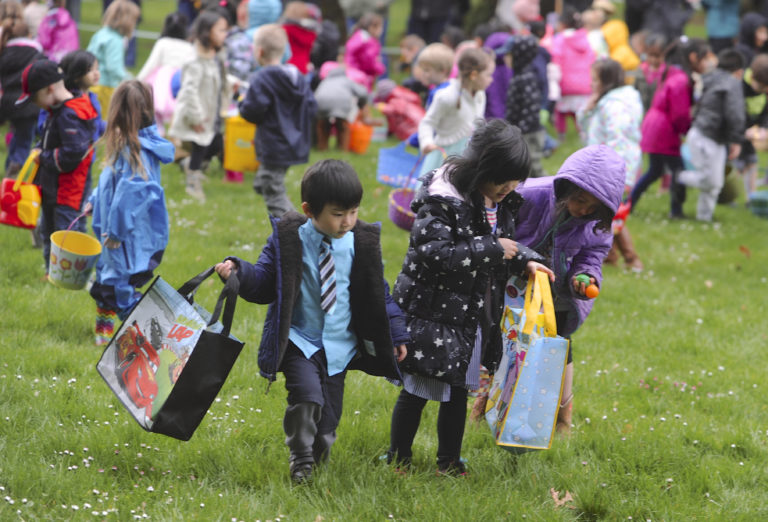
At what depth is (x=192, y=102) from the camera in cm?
960

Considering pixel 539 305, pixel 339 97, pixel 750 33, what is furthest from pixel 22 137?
pixel 750 33

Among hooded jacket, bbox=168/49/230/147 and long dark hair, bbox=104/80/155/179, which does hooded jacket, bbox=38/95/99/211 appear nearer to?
long dark hair, bbox=104/80/155/179

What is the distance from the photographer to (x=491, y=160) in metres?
3.88

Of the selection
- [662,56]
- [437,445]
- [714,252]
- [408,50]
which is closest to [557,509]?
[437,445]

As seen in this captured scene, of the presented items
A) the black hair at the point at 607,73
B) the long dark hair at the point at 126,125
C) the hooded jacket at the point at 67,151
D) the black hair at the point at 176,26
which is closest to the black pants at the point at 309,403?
the long dark hair at the point at 126,125

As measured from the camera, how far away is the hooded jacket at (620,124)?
8.60m

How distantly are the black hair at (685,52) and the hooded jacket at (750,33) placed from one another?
329 cm

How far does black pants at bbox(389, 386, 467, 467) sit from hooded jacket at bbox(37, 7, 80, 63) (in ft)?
35.2

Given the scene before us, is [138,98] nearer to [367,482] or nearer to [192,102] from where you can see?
[367,482]

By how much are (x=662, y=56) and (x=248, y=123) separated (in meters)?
6.37

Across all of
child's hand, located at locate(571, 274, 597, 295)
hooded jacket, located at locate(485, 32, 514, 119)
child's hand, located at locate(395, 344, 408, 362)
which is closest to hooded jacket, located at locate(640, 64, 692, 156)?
hooded jacket, located at locate(485, 32, 514, 119)

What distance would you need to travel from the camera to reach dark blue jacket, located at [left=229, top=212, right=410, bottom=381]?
3789mm

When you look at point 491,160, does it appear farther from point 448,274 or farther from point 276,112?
point 276,112

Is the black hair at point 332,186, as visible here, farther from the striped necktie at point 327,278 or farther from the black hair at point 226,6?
the black hair at point 226,6
